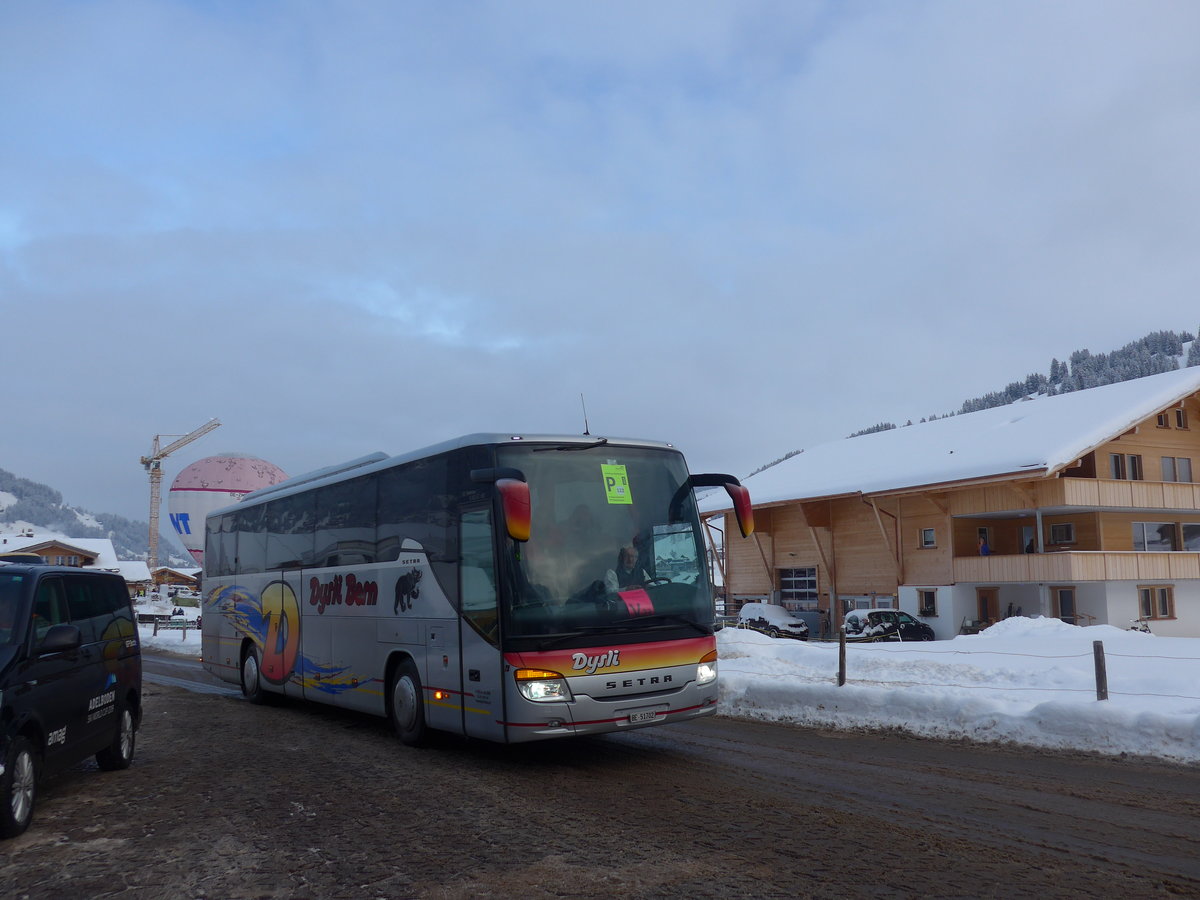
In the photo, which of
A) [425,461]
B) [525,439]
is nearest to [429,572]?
[425,461]

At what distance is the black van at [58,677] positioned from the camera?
21.7ft

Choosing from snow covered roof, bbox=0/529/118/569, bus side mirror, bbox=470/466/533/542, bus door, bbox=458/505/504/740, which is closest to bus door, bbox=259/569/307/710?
bus door, bbox=458/505/504/740

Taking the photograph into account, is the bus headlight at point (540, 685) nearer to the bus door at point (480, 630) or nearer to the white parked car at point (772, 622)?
the bus door at point (480, 630)

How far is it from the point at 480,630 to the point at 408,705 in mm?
2153

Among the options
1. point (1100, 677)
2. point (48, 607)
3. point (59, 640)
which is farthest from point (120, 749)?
point (1100, 677)

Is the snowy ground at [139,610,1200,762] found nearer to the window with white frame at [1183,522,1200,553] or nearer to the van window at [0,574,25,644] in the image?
the van window at [0,574,25,644]

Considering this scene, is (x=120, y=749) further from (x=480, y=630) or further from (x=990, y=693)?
(x=990, y=693)

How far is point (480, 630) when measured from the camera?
9.47m

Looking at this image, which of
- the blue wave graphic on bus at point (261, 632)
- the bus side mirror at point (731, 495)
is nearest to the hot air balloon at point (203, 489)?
the blue wave graphic on bus at point (261, 632)

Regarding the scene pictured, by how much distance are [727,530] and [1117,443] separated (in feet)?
57.3

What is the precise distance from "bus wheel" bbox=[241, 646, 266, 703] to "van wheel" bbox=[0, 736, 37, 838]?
9.17 metres

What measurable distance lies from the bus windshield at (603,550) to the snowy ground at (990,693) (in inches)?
150

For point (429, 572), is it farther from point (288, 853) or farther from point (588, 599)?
point (288, 853)

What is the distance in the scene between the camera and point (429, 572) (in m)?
10.6
